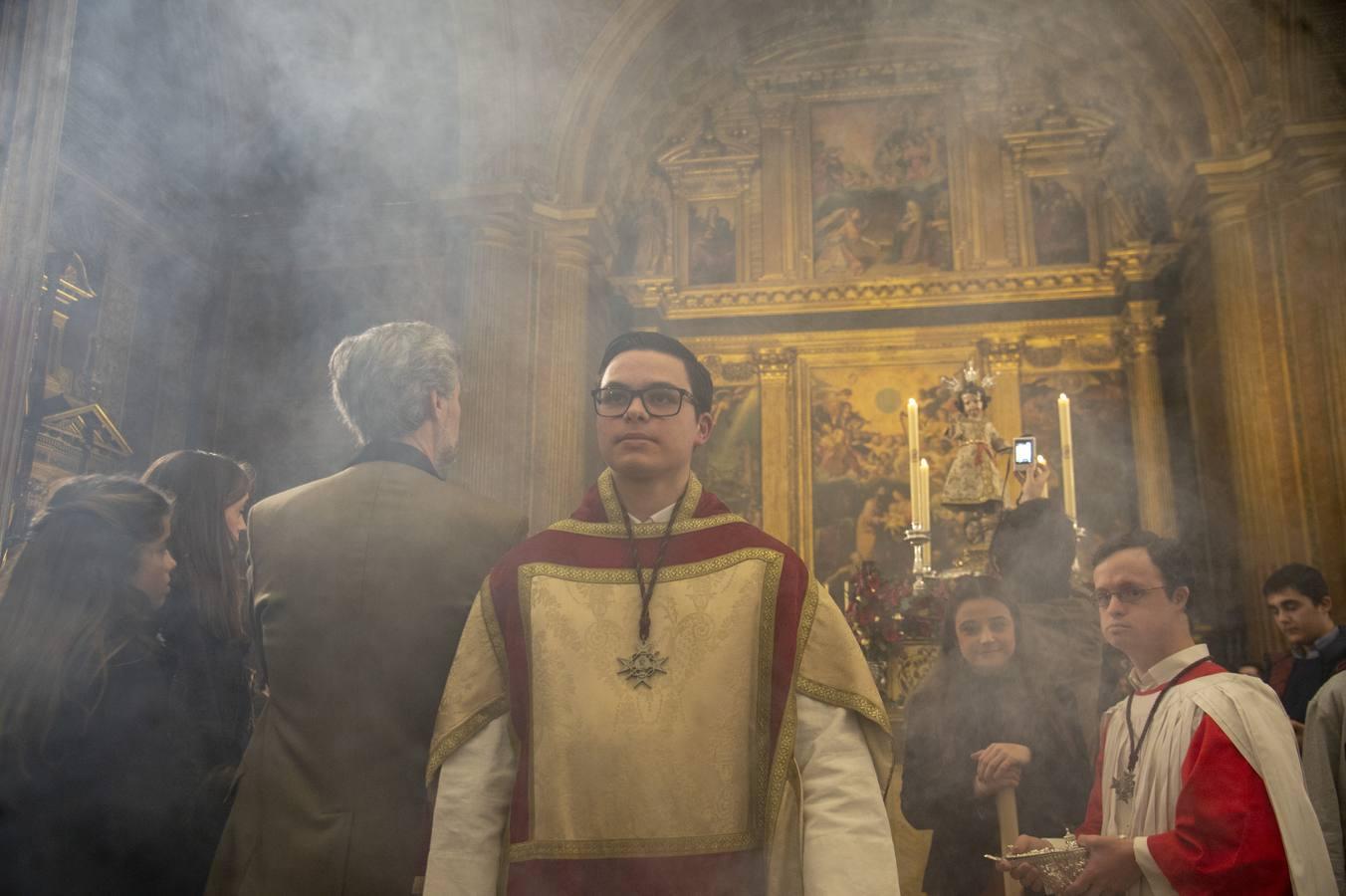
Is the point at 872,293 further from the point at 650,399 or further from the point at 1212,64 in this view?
the point at 650,399

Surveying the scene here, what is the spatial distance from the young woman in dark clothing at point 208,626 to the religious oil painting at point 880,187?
22.7 ft

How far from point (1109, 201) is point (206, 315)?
6.93 metres

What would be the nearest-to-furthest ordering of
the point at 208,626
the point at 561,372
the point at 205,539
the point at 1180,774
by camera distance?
the point at 1180,774 < the point at 208,626 < the point at 205,539 < the point at 561,372

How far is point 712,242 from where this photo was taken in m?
8.91

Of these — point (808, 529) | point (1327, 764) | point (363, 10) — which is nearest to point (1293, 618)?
point (1327, 764)

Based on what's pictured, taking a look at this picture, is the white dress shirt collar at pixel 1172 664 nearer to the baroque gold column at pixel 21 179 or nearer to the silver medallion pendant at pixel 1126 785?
the silver medallion pendant at pixel 1126 785

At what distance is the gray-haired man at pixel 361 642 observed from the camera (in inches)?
70.1

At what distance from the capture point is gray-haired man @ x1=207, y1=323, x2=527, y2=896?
1.78 metres

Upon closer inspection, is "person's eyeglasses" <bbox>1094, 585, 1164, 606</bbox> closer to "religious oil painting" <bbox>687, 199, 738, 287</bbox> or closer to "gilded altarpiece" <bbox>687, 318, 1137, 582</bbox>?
"gilded altarpiece" <bbox>687, 318, 1137, 582</bbox>

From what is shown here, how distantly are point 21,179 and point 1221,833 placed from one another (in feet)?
9.24

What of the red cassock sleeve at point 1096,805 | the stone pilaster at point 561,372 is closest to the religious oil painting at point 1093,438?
the stone pilaster at point 561,372

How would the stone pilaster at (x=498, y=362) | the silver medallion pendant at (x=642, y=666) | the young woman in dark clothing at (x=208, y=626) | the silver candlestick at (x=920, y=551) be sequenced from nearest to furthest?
the silver medallion pendant at (x=642, y=666), the young woman in dark clothing at (x=208, y=626), the silver candlestick at (x=920, y=551), the stone pilaster at (x=498, y=362)

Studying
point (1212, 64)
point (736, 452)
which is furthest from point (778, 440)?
point (1212, 64)

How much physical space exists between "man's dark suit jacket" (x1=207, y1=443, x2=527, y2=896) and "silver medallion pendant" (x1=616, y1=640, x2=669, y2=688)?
1.30ft
